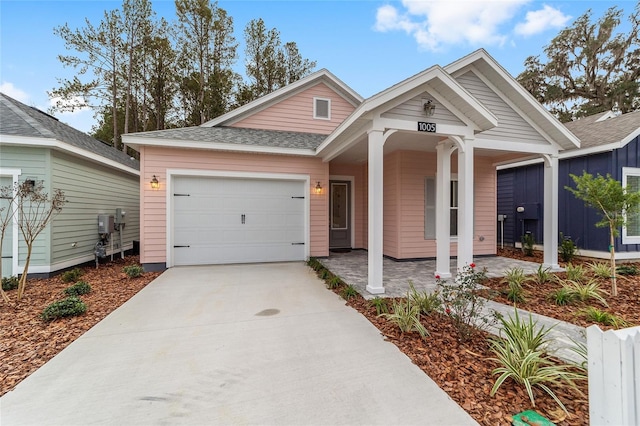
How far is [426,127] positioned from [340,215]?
4.62 meters

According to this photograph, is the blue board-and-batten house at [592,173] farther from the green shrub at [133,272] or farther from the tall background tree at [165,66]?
the tall background tree at [165,66]

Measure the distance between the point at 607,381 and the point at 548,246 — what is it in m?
6.32

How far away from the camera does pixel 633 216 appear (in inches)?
288

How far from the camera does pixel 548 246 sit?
6.52 m

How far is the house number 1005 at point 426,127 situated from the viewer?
190 inches

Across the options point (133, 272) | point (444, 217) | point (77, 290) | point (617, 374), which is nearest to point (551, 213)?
point (444, 217)

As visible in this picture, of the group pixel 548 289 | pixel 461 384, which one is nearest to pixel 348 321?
pixel 461 384

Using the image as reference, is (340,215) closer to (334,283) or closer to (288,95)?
(334,283)

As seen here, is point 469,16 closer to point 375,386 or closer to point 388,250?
point 388,250

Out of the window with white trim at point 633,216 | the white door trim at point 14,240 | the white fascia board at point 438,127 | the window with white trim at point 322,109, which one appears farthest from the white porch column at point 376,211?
the window with white trim at point 633,216

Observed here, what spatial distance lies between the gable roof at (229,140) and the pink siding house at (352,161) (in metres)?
0.03

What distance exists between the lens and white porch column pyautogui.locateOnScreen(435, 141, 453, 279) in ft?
18.1

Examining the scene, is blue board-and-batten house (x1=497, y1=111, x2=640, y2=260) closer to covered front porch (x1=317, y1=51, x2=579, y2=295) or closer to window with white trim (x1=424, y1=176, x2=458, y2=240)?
covered front porch (x1=317, y1=51, x2=579, y2=295)

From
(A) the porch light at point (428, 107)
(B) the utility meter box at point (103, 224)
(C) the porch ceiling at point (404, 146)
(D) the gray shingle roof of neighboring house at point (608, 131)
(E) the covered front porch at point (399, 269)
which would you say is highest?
(D) the gray shingle roof of neighboring house at point (608, 131)
